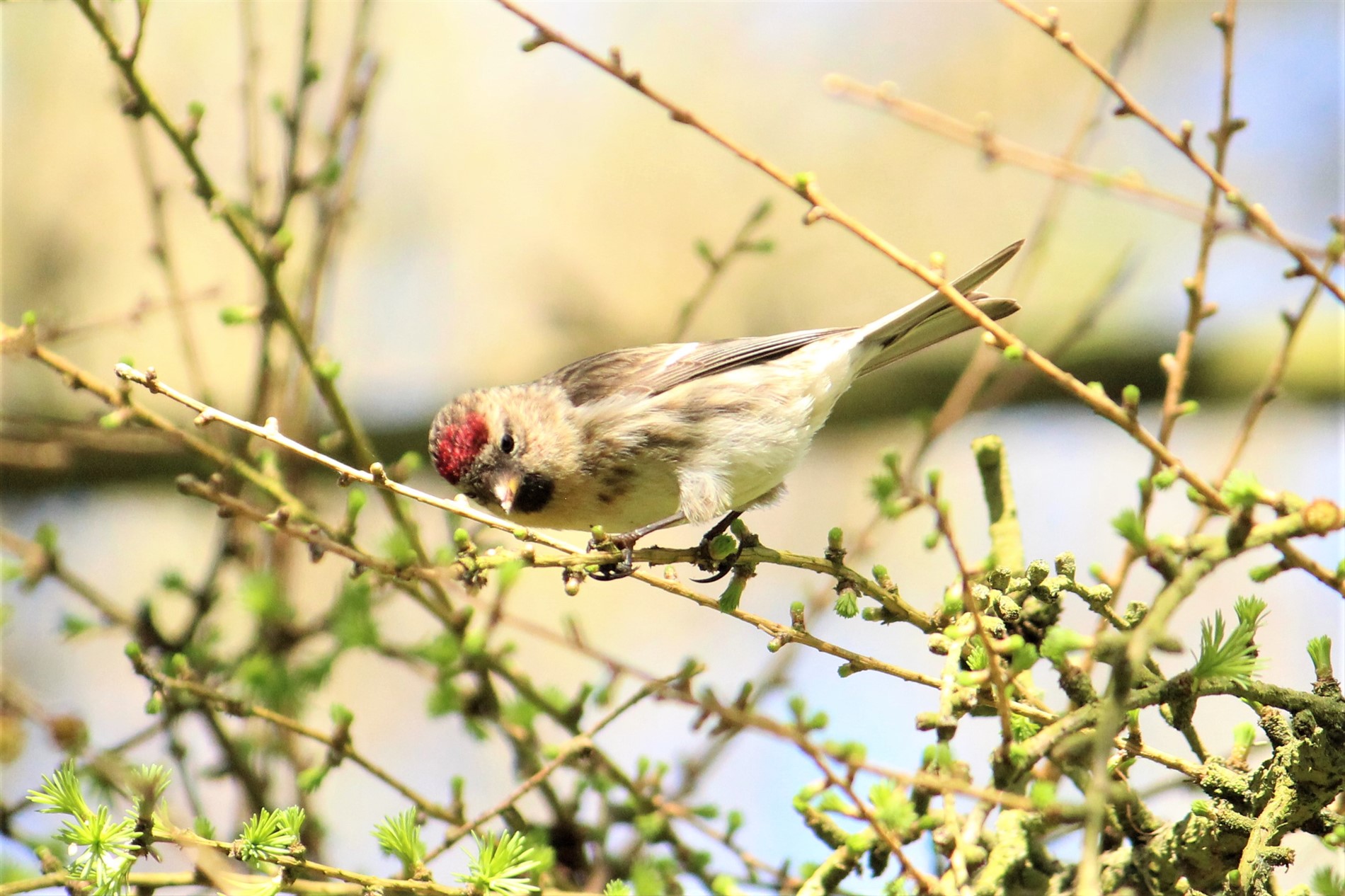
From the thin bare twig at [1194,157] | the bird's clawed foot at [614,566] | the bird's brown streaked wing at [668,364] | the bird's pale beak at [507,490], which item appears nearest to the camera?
the thin bare twig at [1194,157]

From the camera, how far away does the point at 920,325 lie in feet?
12.8

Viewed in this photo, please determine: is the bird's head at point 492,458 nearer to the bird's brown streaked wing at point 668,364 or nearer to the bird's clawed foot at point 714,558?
the bird's brown streaked wing at point 668,364

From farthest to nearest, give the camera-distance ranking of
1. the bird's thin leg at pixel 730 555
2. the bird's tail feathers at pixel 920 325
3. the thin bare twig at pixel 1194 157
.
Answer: the bird's tail feathers at pixel 920 325, the bird's thin leg at pixel 730 555, the thin bare twig at pixel 1194 157

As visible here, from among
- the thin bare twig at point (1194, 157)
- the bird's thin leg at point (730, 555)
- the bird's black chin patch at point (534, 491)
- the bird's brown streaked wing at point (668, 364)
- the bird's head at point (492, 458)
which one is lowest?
the bird's thin leg at point (730, 555)

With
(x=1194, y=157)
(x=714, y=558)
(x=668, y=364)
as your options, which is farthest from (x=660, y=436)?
(x=1194, y=157)

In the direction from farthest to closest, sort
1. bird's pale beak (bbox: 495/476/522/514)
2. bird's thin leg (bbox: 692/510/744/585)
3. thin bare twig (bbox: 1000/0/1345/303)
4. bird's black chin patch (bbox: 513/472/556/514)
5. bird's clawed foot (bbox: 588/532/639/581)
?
1. bird's black chin patch (bbox: 513/472/556/514)
2. bird's pale beak (bbox: 495/476/522/514)
3. bird's thin leg (bbox: 692/510/744/585)
4. bird's clawed foot (bbox: 588/532/639/581)
5. thin bare twig (bbox: 1000/0/1345/303)

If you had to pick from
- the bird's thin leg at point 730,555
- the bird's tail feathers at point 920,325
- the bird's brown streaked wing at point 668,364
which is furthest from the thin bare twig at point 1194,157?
the bird's brown streaked wing at point 668,364

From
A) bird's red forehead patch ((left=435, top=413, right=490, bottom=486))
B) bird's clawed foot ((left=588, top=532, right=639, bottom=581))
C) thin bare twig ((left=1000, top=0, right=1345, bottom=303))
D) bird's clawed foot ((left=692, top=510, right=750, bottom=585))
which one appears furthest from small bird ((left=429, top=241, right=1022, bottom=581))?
thin bare twig ((left=1000, top=0, right=1345, bottom=303))

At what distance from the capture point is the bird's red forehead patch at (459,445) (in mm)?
3682

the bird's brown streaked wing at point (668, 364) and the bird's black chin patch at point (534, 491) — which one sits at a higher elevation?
the bird's brown streaked wing at point (668, 364)

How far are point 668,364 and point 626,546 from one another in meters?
1.01

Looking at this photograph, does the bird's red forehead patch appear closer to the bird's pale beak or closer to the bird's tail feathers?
the bird's pale beak

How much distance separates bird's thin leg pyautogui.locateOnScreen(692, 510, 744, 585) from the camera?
288 centimetres

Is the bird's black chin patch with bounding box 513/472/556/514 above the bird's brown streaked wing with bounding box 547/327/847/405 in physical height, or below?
below
